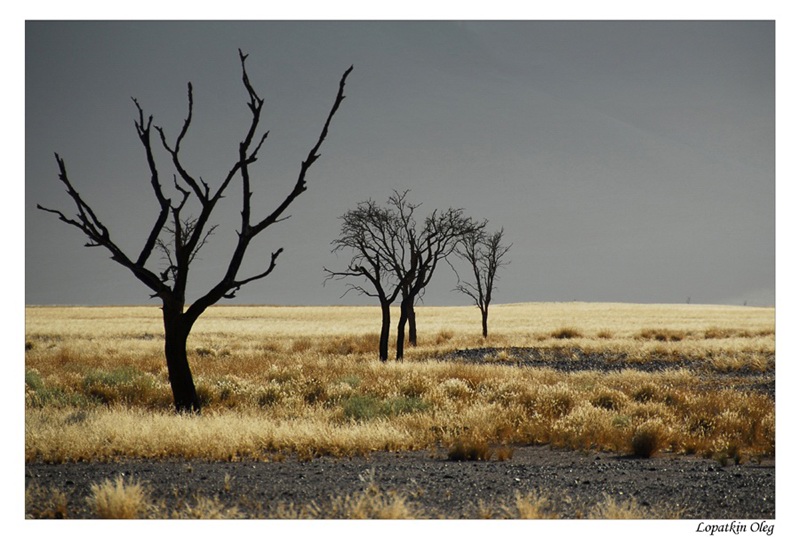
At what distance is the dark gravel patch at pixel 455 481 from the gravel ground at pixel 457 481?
0.04 feet

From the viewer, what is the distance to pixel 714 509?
799cm

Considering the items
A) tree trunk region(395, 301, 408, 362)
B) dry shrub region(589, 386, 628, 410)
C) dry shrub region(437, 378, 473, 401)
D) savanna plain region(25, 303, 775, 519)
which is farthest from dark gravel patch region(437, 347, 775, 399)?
dry shrub region(437, 378, 473, 401)

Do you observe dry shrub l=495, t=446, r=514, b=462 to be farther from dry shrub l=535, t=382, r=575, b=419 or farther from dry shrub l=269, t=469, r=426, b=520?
dry shrub l=535, t=382, r=575, b=419

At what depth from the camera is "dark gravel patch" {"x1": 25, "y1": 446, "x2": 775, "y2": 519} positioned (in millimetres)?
7969

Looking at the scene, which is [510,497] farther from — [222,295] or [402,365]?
[402,365]

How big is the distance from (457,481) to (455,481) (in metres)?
0.03

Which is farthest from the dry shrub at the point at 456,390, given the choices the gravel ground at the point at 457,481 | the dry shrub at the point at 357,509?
the dry shrub at the point at 357,509

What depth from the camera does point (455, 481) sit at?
8930 millimetres

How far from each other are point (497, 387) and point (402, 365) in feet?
21.3

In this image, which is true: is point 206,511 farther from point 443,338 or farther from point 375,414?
point 443,338

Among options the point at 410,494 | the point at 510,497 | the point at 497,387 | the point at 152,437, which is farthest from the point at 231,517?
the point at 497,387

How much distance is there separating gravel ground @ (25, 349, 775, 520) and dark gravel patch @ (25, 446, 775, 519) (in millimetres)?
13

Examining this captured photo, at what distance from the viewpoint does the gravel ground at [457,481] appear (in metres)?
7.96

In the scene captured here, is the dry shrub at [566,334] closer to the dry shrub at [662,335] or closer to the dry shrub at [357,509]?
the dry shrub at [662,335]
